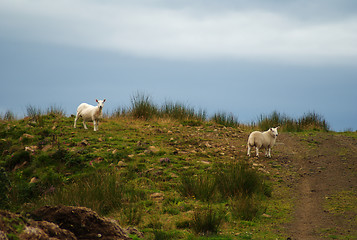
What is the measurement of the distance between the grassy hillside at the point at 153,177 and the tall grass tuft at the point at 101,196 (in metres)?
0.02

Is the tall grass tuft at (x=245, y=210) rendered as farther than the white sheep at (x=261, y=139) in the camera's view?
No

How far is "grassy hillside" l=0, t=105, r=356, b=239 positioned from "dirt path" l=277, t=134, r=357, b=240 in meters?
0.35

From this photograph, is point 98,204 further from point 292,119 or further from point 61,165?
point 292,119

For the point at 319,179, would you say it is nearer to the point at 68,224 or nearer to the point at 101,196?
the point at 101,196

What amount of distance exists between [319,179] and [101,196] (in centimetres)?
723

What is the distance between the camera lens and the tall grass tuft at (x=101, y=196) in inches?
330

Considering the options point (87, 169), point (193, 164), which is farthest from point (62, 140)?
point (193, 164)

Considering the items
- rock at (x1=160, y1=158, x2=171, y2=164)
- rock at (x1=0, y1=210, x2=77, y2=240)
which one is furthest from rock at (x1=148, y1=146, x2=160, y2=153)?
rock at (x1=0, y1=210, x2=77, y2=240)

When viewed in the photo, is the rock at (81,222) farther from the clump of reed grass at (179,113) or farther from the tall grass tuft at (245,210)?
the clump of reed grass at (179,113)

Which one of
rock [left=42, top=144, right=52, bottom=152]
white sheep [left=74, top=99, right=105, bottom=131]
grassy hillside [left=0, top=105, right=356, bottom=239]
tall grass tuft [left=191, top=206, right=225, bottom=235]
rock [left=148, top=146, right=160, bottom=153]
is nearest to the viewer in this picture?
tall grass tuft [left=191, top=206, right=225, bottom=235]

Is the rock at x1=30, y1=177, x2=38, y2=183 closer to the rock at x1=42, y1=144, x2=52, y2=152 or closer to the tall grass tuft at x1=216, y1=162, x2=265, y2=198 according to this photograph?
the rock at x1=42, y1=144, x2=52, y2=152

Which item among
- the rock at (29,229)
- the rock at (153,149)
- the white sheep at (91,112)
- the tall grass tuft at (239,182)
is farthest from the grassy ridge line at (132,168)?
the rock at (29,229)

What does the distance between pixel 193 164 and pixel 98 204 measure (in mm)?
4524

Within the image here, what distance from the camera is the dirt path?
7695mm
